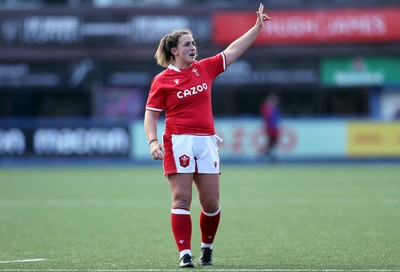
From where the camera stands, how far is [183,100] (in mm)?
9016

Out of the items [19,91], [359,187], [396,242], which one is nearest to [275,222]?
[396,242]

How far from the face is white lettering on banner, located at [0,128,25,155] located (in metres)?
20.1

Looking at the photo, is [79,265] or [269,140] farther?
[269,140]

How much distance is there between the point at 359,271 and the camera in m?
8.30

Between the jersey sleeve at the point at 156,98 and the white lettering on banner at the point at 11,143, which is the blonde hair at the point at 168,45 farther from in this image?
the white lettering on banner at the point at 11,143

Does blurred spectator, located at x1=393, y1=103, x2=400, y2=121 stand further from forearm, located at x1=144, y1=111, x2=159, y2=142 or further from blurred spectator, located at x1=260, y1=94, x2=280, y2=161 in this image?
forearm, located at x1=144, y1=111, x2=159, y2=142

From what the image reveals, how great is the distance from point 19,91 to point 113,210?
55.4 ft

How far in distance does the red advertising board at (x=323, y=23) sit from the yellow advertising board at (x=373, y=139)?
3.68m

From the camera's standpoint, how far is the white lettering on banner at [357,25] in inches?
1206

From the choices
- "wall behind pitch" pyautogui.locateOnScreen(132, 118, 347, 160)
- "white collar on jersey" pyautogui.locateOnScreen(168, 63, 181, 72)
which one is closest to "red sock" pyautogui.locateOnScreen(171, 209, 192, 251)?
"white collar on jersey" pyautogui.locateOnScreen(168, 63, 181, 72)

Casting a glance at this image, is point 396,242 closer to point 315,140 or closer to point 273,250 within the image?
point 273,250

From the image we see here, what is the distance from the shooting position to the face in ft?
29.8

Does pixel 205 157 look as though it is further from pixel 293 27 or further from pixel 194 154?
pixel 293 27

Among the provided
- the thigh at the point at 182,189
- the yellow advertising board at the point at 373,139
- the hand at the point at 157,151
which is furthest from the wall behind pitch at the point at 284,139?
the hand at the point at 157,151
